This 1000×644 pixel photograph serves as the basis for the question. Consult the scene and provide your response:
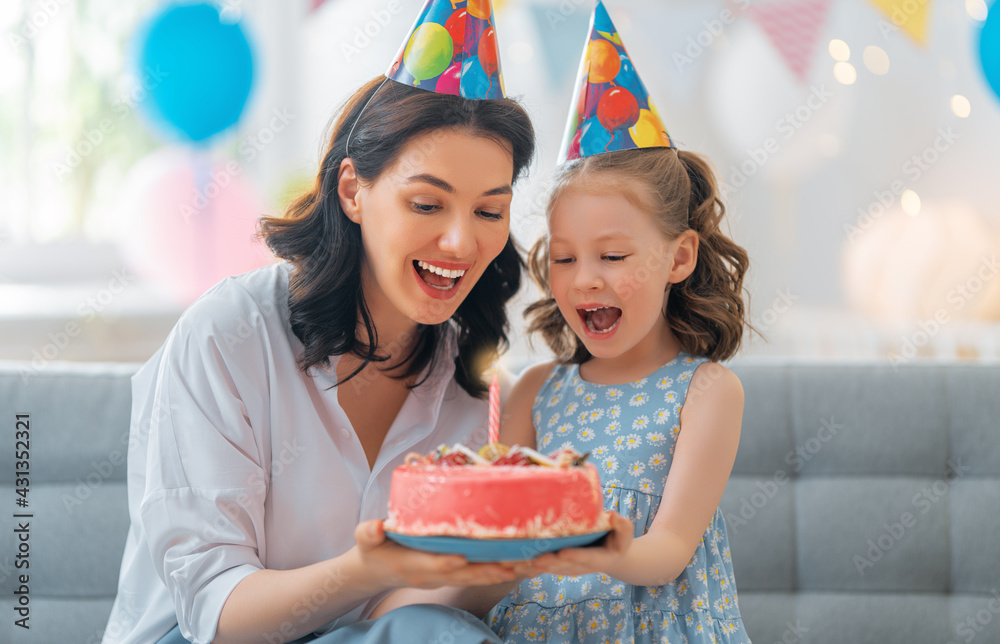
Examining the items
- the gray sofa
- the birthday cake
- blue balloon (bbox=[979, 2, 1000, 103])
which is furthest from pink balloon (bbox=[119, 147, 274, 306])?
blue balloon (bbox=[979, 2, 1000, 103])

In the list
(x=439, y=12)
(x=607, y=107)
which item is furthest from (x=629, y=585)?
(x=439, y=12)

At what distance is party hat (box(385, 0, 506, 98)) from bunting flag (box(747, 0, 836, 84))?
1.55m

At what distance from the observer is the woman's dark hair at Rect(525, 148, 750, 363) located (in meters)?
1.33

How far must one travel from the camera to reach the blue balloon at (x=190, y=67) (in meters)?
2.31

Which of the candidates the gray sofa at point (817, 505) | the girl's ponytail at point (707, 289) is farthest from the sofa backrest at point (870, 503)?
the girl's ponytail at point (707, 289)

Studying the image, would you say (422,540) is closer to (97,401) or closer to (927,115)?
(97,401)

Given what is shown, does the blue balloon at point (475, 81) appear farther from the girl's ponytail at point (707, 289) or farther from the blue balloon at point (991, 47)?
the blue balloon at point (991, 47)

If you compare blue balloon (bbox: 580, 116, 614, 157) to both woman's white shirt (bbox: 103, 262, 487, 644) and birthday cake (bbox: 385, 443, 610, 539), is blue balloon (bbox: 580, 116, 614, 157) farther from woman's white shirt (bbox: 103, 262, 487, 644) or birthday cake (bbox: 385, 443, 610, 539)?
birthday cake (bbox: 385, 443, 610, 539)

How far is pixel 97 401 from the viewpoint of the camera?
5.70ft

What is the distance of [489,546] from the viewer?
0.83m

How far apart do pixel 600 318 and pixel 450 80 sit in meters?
0.44

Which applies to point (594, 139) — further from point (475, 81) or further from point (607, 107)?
point (475, 81)

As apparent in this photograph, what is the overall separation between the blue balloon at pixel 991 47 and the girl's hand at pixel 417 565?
91.3 inches

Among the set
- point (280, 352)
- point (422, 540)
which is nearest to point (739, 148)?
point (280, 352)
